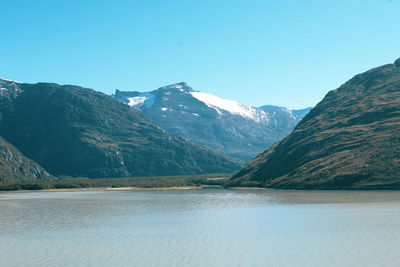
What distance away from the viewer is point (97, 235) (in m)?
67.9

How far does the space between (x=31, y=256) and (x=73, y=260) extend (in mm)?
6375

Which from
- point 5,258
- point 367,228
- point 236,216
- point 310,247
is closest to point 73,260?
point 5,258

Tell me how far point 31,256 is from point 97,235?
1758 cm

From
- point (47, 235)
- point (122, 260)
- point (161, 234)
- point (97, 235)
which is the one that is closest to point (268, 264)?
point (122, 260)

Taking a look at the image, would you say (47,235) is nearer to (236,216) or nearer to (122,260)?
(122,260)

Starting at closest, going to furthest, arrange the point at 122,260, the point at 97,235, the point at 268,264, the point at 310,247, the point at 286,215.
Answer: the point at 268,264, the point at 122,260, the point at 310,247, the point at 97,235, the point at 286,215

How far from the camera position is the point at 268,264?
4450cm

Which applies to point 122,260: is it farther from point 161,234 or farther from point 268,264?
point 161,234

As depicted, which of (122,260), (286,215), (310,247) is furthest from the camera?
(286,215)

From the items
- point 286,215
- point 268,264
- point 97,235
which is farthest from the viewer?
point 286,215

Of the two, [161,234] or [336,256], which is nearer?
[336,256]

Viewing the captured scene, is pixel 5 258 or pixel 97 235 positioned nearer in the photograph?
pixel 5 258

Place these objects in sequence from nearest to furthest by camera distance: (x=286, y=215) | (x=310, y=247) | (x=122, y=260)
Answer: (x=122, y=260), (x=310, y=247), (x=286, y=215)

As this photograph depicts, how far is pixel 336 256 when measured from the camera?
47.9m
